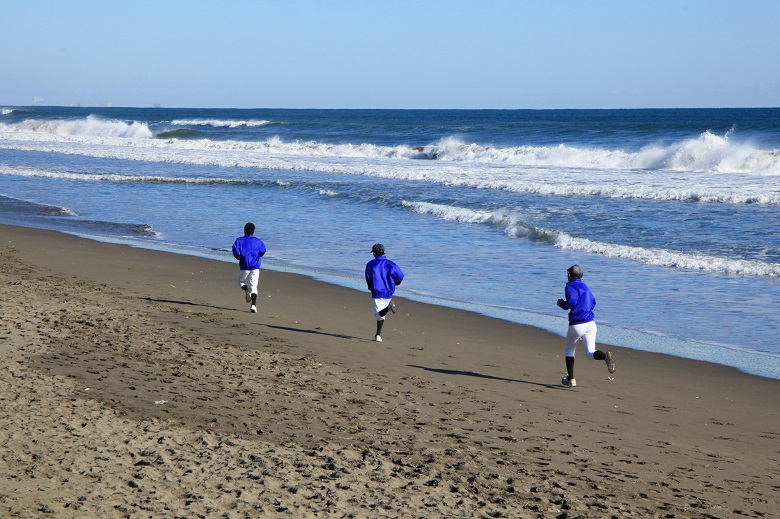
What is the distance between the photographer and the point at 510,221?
20.3 m

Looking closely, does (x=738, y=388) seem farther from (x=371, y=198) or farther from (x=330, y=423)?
(x=371, y=198)

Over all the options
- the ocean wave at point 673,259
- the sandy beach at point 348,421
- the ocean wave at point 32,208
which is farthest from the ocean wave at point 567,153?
the sandy beach at point 348,421

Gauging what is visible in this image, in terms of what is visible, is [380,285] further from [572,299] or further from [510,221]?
[510,221]

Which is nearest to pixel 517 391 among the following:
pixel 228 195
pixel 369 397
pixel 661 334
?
pixel 369 397

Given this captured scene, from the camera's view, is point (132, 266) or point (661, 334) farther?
point (132, 266)

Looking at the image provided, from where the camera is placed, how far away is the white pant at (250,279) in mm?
10719

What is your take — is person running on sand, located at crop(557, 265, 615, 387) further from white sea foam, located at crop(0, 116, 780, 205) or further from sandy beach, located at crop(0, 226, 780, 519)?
white sea foam, located at crop(0, 116, 780, 205)

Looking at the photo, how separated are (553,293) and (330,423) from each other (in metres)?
7.01

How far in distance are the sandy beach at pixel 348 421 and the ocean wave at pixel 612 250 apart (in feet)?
19.0

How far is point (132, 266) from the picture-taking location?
13781mm

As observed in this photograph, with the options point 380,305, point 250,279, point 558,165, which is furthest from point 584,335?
point 558,165

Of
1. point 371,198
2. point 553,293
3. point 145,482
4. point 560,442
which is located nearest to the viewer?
point 145,482

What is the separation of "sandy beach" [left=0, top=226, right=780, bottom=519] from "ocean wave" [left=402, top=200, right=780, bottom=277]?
581 cm

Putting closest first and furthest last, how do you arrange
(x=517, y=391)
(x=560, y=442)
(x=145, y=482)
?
(x=145, y=482)
(x=560, y=442)
(x=517, y=391)
